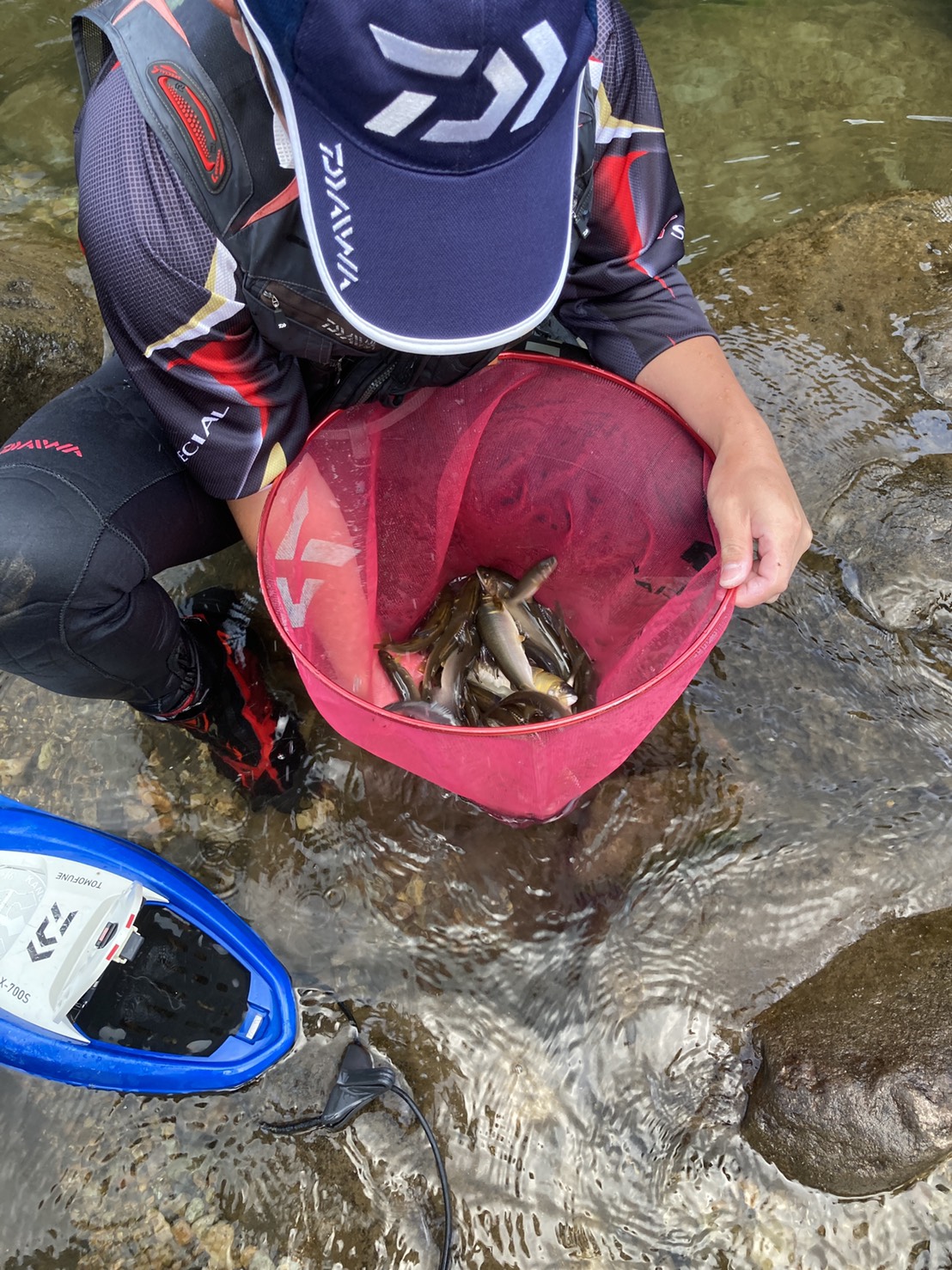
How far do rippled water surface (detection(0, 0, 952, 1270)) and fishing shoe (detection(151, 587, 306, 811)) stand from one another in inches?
2.2

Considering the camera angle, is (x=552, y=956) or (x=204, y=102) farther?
(x=552, y=956)

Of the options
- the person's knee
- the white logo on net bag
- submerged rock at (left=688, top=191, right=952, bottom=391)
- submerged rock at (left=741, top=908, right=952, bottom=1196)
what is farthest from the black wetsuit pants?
submerged rock at (left=688, top=191, right=952, bottom=391)

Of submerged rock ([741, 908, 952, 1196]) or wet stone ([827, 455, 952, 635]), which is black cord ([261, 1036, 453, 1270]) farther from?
wet stone ([827, 455, 952, 635])

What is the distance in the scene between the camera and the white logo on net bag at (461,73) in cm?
78

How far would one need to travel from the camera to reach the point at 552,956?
1543mm

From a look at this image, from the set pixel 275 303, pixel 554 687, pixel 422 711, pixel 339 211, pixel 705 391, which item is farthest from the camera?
pixel 554 687

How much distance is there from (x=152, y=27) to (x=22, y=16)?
2901 millimetres

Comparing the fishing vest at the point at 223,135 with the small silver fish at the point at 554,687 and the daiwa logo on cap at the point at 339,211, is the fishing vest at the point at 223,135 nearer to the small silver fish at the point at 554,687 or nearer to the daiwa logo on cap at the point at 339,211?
the daiwa logo on cap at the point at 339,211

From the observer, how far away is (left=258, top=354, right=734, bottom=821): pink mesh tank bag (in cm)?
121

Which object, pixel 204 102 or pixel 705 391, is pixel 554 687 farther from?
pixel 204 102

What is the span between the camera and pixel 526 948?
5.12 feet

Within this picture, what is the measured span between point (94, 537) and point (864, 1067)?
4.73 feet

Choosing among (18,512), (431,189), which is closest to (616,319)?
(431,189)

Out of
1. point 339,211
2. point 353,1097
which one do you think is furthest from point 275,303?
point 353,1097
